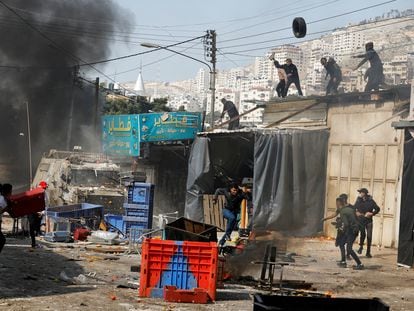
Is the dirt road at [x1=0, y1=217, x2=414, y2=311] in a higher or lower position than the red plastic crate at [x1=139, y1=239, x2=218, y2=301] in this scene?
lower

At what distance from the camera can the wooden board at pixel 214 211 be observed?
71.4ft

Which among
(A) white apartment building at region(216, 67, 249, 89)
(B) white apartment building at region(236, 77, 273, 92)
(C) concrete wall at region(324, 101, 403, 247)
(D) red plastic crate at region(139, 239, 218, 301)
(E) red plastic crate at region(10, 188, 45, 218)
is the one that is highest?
(A) white apartment building at region(216, 67, 249, 89)

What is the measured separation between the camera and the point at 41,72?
45.3 metres

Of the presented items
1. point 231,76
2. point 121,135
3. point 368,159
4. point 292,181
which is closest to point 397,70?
point 368,159

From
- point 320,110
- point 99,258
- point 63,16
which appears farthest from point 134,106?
point 99,258

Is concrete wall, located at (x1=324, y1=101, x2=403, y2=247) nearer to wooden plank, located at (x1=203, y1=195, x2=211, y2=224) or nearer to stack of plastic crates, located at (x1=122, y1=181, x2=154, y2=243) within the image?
wooden plank, located at (x1=203, y1=195, x2=211, y2=224)

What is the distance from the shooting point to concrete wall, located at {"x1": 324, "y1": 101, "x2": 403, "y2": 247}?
55.9ft

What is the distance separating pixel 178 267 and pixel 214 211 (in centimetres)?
1288

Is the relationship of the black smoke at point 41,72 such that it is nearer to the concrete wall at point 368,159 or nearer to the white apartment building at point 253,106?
the white apartment building at point 253,106

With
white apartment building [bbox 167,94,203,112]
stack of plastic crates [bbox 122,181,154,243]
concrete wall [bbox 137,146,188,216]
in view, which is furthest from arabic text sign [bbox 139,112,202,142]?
white apartment building [bbox 167,94,203,112]

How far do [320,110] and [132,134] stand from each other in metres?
8.92

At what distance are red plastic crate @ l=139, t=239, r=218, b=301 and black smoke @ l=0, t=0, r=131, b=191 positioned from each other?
35.0 metres

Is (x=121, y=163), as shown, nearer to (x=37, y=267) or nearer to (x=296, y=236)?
(x=296, y=236)

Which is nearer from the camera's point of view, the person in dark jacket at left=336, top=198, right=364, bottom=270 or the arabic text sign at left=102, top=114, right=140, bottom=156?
the person in dark jacket at left=336, top=198, right=364, bottom=270
